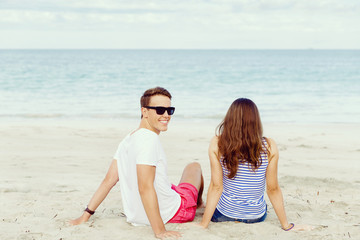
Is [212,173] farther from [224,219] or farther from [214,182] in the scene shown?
[224,219]

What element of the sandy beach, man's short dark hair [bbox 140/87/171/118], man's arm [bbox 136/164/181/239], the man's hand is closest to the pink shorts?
the sandy beach

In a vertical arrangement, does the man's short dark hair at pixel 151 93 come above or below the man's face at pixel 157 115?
above

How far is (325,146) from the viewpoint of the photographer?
341 inches

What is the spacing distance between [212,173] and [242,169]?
0.86 feet

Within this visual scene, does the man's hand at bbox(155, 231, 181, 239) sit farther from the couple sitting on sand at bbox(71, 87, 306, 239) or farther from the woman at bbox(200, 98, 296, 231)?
the woman at bbox(200, 98, 296, 231)

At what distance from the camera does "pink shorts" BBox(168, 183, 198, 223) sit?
391 centimetres

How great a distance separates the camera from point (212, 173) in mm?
3727

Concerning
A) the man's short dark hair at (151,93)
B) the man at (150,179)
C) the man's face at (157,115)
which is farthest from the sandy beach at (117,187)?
the man's short dark hair at (151,93)

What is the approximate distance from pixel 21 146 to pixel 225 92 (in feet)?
50.7

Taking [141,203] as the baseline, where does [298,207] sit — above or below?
below

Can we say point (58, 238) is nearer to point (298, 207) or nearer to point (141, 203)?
point (141, 203)

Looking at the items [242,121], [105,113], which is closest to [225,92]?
[105,113]

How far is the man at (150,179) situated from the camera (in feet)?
10.9

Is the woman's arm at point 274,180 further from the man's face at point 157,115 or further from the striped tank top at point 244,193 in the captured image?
the man's face at point 157,115
